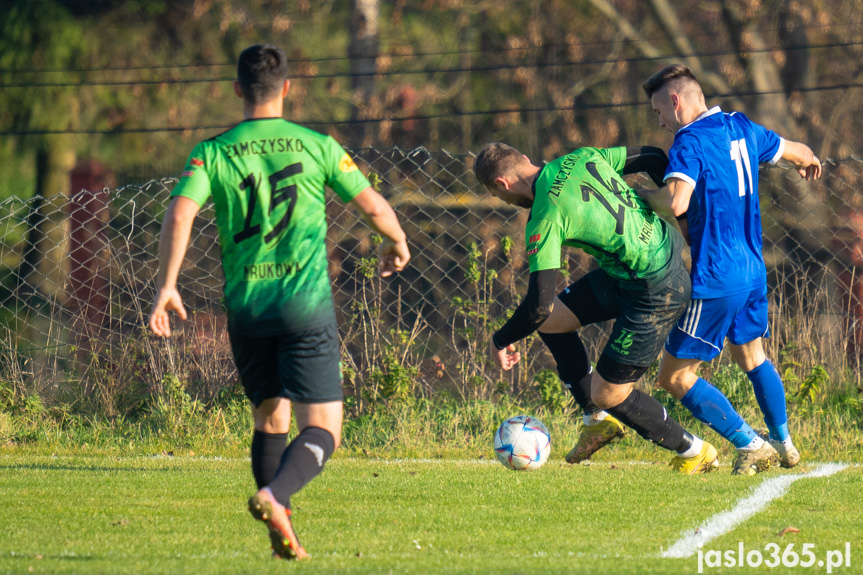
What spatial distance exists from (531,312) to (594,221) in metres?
0.53

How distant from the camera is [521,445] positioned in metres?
5.48

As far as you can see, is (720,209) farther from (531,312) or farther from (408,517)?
(408,517)

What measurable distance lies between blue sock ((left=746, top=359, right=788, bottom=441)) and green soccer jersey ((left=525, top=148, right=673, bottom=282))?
972 mm

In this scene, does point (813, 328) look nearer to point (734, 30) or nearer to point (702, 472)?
point (702, 472)

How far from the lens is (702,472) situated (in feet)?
18.7

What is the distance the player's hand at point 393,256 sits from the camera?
3791 millimetres

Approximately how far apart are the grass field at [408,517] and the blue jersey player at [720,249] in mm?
384

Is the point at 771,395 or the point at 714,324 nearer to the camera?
the point at 714,324

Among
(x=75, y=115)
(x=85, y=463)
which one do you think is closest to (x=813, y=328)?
(x=85, y=463)

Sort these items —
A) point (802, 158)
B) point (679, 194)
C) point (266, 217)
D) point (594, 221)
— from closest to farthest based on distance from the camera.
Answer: point (266, 217) < point (594, 221) < point (679, 194) < point (802, 158)

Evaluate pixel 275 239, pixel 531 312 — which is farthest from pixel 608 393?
pixel 275 239

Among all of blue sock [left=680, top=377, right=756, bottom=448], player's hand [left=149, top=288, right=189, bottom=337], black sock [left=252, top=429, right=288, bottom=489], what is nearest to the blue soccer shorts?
blue sock [left=680, top=377, right=756, bottom=448]

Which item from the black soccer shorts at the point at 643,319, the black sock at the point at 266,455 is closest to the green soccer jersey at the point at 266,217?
the black sock at the point at 266,455

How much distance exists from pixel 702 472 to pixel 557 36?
12.7 meters
